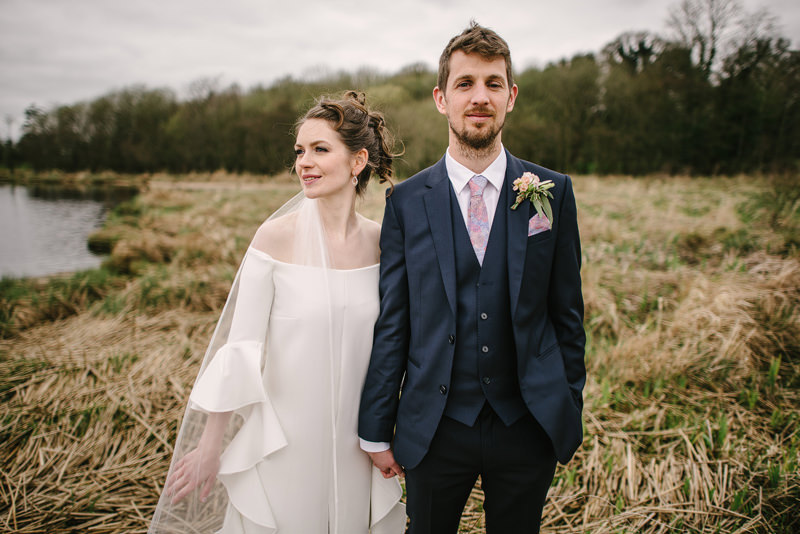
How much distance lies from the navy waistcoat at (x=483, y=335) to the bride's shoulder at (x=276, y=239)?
2.48 ft

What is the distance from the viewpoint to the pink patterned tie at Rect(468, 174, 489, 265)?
5.32 ft

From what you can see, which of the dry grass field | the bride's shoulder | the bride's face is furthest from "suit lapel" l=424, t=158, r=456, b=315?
the dry grass field

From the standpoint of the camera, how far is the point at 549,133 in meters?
23.7

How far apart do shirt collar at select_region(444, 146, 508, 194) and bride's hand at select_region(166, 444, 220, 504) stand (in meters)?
1.52

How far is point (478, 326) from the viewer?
1574 mm

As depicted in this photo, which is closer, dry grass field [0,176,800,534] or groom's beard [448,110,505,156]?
groom's beard [448,110,505,156]

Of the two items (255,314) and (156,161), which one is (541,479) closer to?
(255,314)

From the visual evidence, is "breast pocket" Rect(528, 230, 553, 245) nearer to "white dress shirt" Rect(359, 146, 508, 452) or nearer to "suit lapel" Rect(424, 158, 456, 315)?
"white dress shirt" Rect(359, 146, 508, 452)

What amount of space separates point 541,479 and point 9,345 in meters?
5.56

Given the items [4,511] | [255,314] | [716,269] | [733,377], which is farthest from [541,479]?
[716,269]

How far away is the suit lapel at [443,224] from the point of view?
1.55 meters

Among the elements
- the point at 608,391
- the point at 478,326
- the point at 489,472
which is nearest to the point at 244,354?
the point at 478,326

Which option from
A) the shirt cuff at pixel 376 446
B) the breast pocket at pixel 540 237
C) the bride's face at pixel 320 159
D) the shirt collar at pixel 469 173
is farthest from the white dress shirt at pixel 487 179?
the shirt cuff at pixel 376 446

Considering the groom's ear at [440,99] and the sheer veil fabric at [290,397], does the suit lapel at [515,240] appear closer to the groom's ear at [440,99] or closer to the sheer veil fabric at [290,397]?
the groom's ear at [440,99]
